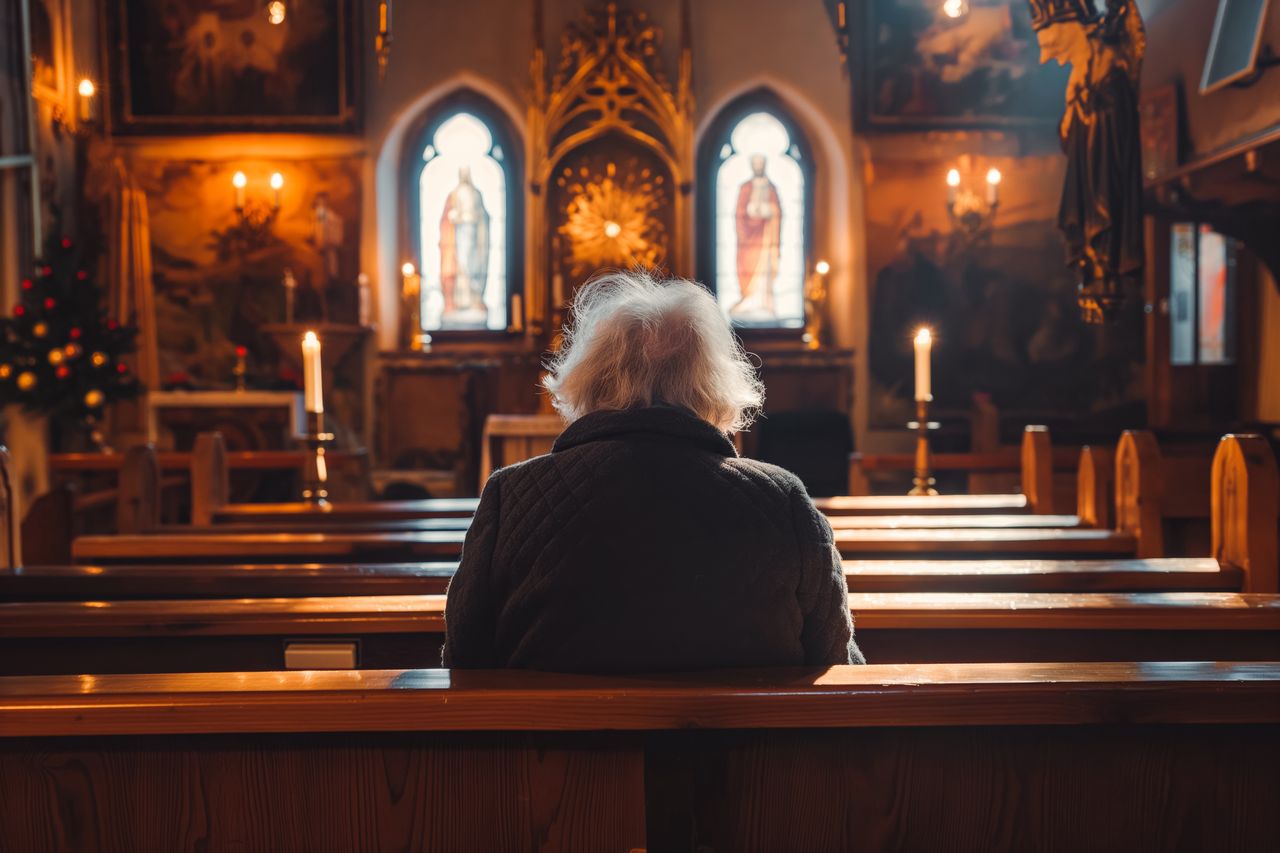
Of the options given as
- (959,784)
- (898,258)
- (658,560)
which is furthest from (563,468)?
(898,258)

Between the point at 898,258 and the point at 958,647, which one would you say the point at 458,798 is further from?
the point at 898,258

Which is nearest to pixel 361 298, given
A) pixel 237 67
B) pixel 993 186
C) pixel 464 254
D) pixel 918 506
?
pixel 464 254

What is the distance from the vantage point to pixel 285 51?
33.2ft

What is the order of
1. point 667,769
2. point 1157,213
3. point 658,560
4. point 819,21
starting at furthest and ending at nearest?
point 819,21 < point 1157,213 < point 658,560 < point 667,769

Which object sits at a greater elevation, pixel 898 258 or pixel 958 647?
pixel 898 258

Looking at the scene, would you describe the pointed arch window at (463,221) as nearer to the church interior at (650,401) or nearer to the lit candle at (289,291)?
the church interior at (650,401)

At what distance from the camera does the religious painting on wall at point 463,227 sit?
35.3 ft

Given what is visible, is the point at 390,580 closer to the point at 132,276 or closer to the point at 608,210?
the point at 608,210

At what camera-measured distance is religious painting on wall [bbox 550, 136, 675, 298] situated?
10391mm

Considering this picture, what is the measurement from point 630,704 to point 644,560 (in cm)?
26

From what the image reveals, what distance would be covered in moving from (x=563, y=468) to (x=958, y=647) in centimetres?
114

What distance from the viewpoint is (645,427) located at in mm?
1664

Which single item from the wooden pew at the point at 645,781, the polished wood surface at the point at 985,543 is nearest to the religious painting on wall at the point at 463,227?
the polished wood surface at the point at 985,543

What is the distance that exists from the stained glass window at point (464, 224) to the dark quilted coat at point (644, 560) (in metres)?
9.17
